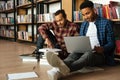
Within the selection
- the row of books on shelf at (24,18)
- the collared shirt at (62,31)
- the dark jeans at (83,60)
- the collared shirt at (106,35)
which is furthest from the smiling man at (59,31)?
the row of books on shelf at (24,18)

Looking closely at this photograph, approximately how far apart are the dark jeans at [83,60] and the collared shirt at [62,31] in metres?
0.55

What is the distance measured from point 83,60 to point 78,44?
0.70 feet

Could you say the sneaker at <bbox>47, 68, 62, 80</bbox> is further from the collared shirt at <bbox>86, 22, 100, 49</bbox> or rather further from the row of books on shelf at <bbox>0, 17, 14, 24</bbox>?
the row of books on shelf at <bbox>0, 17, 14, 24</bbox>

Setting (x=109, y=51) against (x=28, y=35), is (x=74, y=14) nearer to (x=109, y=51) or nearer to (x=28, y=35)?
(x=109, y=51)

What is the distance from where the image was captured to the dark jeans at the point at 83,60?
210 cm

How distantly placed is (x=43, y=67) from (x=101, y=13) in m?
1.17

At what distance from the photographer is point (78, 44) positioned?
234cm

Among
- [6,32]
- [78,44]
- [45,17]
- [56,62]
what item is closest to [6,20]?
[6,32]

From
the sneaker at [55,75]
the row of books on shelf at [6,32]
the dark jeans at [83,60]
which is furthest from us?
the row of books on shelf at [6,32]

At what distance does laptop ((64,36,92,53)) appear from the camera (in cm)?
226

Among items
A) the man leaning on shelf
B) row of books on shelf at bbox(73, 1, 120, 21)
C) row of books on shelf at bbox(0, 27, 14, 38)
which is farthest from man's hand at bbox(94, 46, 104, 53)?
row of books on shelf at bbox(0, 27, 14, 38)

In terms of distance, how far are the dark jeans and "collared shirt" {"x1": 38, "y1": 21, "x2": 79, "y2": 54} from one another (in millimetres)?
548

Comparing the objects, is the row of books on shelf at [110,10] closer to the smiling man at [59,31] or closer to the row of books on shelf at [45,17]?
the smiling man at [59,31]

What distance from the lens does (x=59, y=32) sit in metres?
3.02
